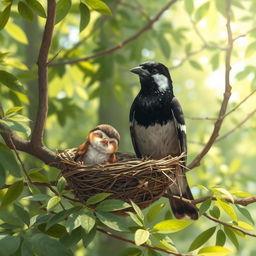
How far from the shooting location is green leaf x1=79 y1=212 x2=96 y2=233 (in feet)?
9.42

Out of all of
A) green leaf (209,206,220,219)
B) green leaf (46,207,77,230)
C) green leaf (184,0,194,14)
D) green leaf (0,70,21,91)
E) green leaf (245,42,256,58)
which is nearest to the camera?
green leaf (46,207,77,230)

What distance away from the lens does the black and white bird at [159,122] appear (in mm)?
5293

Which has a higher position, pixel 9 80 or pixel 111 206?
pixel 9 80

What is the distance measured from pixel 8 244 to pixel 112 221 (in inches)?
22.7

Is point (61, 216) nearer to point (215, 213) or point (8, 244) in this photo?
point (8, 244)

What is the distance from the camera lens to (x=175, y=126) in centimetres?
532

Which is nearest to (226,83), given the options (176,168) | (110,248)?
(176,168)

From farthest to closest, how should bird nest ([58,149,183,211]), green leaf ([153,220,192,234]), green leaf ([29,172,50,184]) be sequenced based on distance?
bird nest ([58,149,183,211])
green leaf ([29,172,50,184])
green leaf ([153,220,192,234])

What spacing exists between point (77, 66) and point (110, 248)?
3.51 m

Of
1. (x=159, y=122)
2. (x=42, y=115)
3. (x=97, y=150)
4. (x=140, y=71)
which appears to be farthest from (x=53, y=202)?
(x=140, y=71)

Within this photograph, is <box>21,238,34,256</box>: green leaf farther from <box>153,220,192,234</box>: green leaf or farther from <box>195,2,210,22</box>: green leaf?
<box>195,2,210,22</box>: green leaf

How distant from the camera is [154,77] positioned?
5.48m

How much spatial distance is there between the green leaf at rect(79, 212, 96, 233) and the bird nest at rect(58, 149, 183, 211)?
88cm

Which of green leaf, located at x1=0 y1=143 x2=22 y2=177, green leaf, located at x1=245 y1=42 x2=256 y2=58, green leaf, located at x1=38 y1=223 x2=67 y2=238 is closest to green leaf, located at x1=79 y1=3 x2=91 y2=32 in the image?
green leaf, located at x1=0 y1=143 x2=22 y2=177
